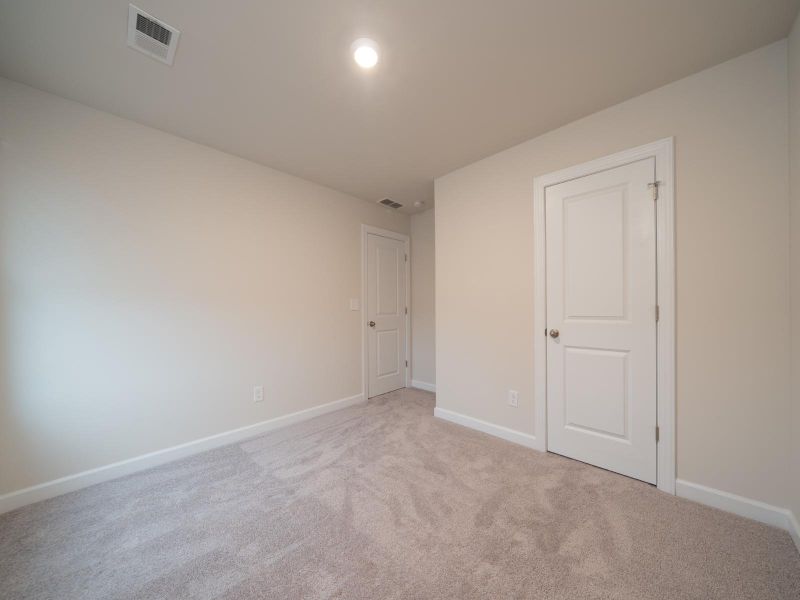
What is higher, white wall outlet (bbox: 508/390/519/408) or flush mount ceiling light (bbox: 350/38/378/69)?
flush mount ceiling light (bbox: 350/38/378/69)

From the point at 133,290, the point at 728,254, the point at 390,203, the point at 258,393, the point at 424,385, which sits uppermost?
the point at 390,203

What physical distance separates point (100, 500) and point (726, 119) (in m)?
4.22

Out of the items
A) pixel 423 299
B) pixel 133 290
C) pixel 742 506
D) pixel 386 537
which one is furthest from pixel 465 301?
pixel 133 290

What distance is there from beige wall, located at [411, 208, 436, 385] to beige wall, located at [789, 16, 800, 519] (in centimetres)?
294

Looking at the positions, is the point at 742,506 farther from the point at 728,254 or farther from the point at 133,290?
the point at 133,290

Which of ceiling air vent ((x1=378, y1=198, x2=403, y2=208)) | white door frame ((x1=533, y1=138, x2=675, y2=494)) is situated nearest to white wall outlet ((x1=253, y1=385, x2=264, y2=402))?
ceiling air vent ((x1=378, y1=198, x2=403, y2=208))

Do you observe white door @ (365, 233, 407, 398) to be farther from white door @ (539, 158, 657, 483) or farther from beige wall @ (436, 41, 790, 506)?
beige wall @ (436, 41, 790, 506)

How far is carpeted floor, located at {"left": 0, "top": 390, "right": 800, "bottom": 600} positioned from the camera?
124 centimetres

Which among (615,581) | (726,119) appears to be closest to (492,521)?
(615,581)

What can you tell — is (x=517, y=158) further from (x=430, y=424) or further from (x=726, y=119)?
(x=430, y=424)

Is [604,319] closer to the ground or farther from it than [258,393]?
farther from it

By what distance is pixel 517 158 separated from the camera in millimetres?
2514

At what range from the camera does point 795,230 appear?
4.72ft

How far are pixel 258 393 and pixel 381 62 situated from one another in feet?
8.88
